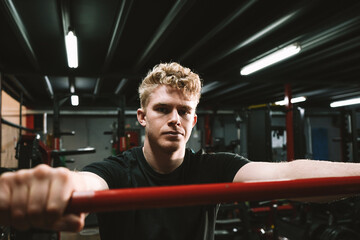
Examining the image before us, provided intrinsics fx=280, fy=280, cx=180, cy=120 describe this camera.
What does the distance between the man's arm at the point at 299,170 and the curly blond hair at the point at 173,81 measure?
54 cm

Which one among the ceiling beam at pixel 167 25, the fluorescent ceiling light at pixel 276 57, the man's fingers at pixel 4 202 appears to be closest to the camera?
the man's fingers at pixel 4 202

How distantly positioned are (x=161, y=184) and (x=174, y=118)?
0.38m

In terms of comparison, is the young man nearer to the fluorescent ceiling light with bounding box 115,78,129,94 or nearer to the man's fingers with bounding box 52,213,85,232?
the man's fingers with bounding box 52,213,85,232

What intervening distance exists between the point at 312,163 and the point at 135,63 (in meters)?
5.41

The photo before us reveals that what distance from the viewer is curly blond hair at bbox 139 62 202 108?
1646mm

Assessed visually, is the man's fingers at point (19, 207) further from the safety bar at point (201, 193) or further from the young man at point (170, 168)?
the young man at point (170, 168)

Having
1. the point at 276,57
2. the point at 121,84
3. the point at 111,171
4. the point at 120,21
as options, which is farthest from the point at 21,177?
the point at 121,84

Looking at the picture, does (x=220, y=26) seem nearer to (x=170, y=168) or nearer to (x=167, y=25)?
(x=167, y=25)

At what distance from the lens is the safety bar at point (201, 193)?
2.15 feet

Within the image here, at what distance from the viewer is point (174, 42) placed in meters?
5.05

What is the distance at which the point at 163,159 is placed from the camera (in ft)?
5.24

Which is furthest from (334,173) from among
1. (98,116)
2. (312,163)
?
(98,116)

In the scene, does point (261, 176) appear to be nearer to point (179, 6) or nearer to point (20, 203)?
point (20, 203)

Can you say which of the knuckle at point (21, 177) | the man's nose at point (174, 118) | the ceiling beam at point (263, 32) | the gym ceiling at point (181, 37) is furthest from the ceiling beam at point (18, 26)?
the knuckle at point (21, 177)
